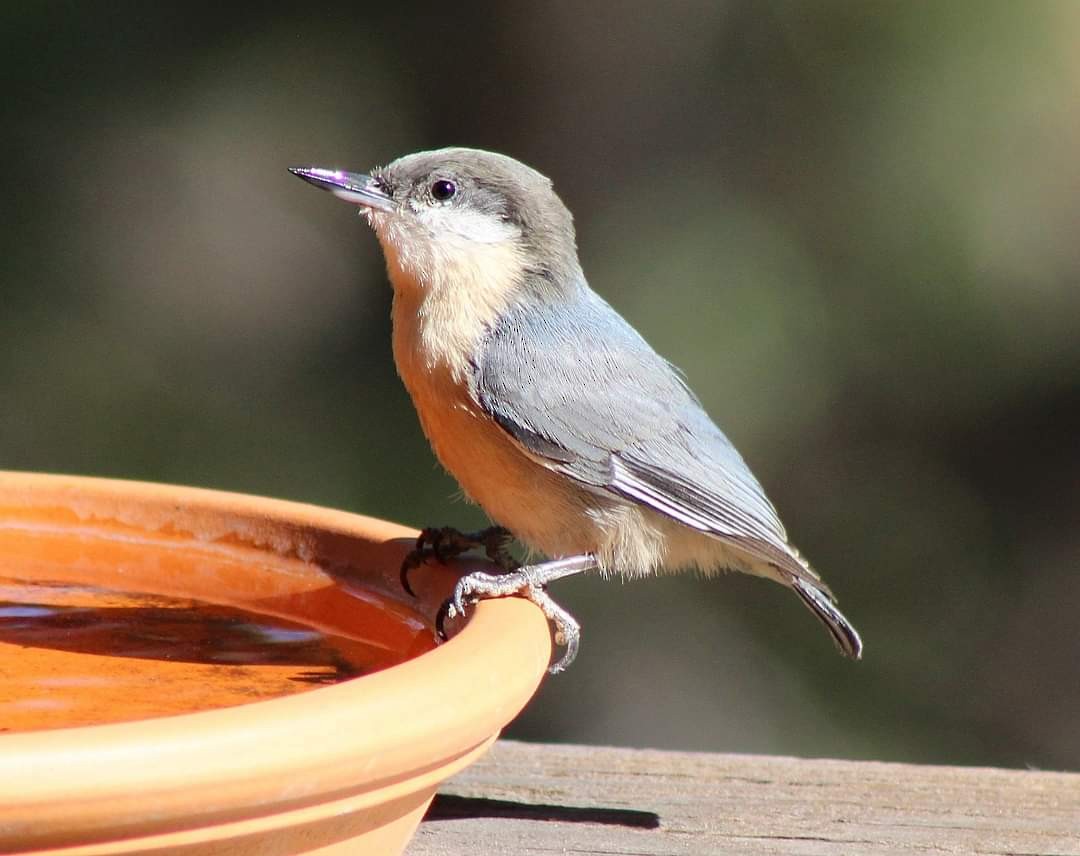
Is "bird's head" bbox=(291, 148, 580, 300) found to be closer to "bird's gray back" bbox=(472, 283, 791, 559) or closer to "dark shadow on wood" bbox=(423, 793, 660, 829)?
"bird's gray back" bbox=(472, 283, 791, 559)

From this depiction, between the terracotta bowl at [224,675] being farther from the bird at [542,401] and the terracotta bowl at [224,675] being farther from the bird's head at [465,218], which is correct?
the bird's head at [465,218]

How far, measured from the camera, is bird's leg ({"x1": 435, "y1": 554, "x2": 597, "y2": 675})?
75.5 inches

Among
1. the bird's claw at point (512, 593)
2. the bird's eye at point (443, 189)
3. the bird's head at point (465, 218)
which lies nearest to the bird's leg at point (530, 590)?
the bird's claw at point (512, 593)

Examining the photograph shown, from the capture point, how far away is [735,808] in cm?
192

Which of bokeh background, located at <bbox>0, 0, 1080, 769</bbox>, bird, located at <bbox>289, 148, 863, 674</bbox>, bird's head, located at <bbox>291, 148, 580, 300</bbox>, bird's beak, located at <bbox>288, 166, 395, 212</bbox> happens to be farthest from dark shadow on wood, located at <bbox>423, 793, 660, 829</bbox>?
bokeh background, located at <bbox>0, 0, 1080, 769</bbox>

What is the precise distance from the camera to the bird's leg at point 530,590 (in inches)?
75.5

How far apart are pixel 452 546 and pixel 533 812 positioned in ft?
1.79

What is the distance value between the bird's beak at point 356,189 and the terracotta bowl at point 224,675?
34.9 inches

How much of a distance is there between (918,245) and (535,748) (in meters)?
2.75

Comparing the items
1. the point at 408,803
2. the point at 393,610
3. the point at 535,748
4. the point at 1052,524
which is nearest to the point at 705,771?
the point at 535,748

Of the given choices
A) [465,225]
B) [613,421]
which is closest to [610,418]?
[613,421]

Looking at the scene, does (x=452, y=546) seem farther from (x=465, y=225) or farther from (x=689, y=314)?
(x=689, y=314)

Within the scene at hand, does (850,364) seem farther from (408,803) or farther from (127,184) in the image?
(408,803)

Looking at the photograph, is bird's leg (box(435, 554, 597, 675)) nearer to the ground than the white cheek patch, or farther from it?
nearer to the ground
